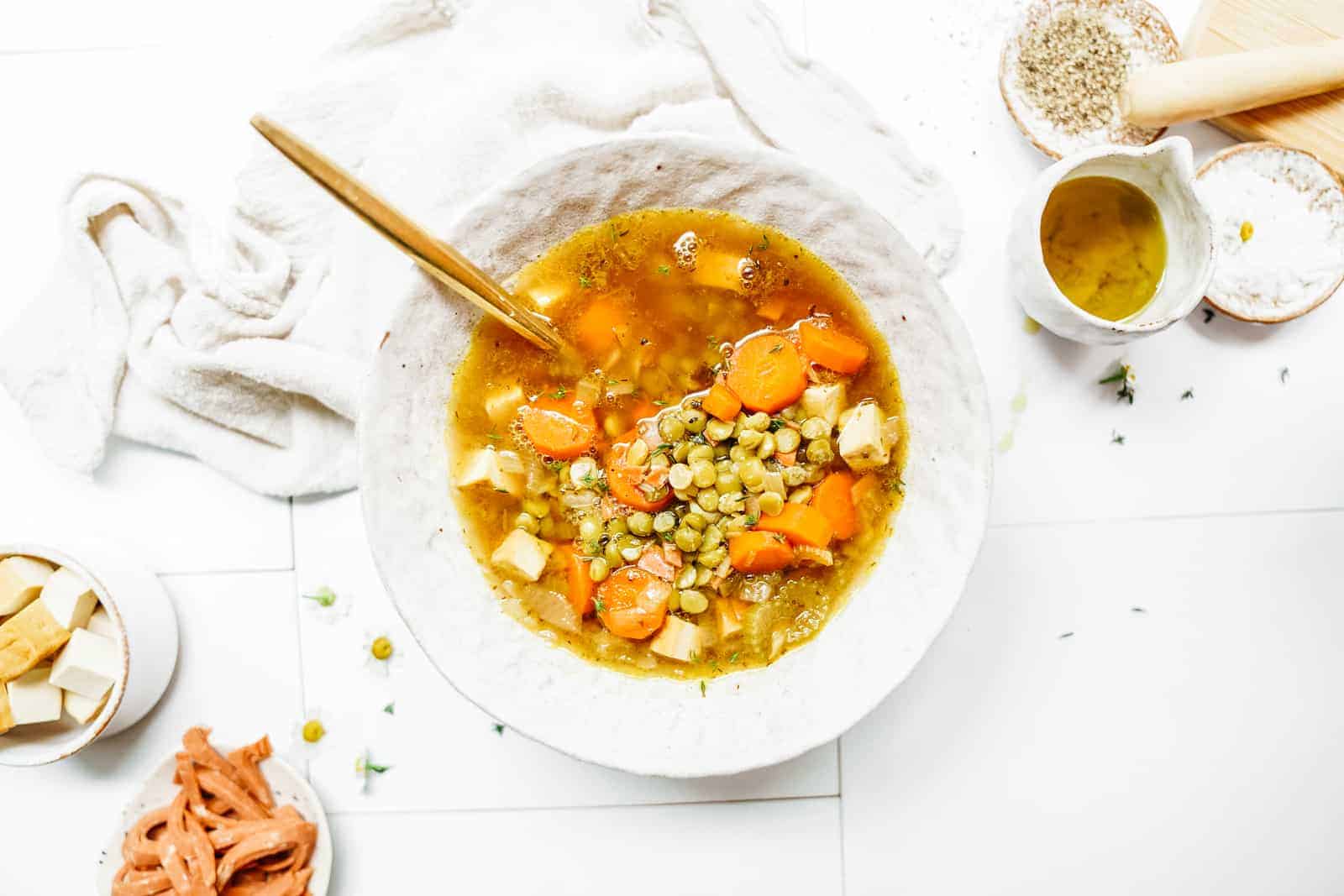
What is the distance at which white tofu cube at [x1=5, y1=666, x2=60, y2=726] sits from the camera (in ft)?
5.76

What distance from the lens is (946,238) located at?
185 cm

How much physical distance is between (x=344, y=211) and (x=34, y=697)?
40.7 inches

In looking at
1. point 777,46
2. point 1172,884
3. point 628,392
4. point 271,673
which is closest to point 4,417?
point 271,673

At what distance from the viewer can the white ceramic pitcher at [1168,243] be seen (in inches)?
64.6

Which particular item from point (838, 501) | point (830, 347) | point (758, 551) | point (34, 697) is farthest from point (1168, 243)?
point (34, 697)

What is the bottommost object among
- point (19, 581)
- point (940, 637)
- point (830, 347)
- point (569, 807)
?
point (569, 807)

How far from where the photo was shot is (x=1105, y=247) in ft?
5.85

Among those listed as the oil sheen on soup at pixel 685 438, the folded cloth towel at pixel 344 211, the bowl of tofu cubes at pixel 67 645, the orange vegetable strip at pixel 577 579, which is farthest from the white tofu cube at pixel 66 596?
the orange vegetable strip at pixel 577 579

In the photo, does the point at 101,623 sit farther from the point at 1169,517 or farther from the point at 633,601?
the point at 1169,517

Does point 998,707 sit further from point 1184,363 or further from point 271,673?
point 271,673

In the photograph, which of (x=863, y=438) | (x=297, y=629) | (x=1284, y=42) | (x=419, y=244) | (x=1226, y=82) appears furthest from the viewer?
(x=297, y=629)

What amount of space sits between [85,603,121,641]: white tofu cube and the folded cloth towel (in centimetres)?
28

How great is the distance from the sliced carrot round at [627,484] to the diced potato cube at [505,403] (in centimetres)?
18

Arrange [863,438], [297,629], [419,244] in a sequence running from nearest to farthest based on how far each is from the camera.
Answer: [419,244], [863,438], [297,629]
